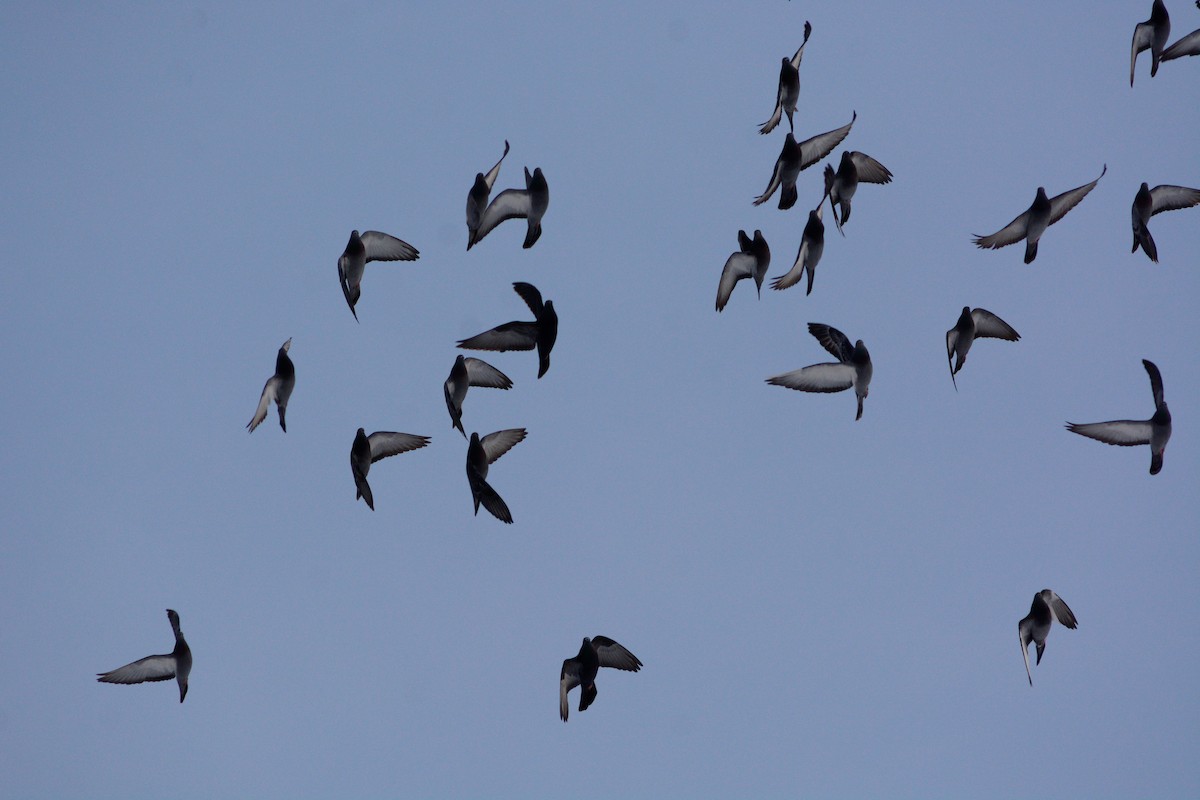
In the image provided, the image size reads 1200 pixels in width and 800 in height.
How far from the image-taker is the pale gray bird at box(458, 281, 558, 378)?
1102 inches

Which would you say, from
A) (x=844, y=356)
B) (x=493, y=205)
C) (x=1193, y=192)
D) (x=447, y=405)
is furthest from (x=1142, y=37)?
(x=447, y=405)

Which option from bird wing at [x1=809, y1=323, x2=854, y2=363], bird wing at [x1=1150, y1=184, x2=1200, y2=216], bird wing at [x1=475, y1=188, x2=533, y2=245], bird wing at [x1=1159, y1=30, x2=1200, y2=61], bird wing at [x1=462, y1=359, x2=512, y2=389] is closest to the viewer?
bird wing at [x1=809, y1=323, x2=854, y2=363]

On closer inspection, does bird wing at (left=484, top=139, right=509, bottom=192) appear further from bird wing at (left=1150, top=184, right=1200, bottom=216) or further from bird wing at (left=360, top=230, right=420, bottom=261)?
bird wing at (left=1150, top=184, right=1200, bottom=216)

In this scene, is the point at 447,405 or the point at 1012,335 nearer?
the point at 447,405

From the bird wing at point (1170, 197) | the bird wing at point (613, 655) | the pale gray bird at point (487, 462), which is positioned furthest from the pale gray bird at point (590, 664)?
the bird wing at point (1170, 197)

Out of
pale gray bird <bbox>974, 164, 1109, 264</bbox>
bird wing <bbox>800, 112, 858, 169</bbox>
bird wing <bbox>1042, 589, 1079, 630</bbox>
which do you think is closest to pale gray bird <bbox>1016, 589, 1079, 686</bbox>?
bird wing <bbox>1042, 589, 1079, 630</bbox>

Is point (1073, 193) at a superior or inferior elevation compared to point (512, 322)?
superior

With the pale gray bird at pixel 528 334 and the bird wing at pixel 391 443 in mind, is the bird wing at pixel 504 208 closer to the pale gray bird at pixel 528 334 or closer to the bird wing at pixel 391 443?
the pale gray bird at pixel 528 334

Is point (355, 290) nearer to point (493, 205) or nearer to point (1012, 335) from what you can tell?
point (493, 205)

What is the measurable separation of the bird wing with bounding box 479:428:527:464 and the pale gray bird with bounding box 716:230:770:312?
458 centimetres

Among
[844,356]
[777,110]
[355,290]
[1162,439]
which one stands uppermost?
[777,110]

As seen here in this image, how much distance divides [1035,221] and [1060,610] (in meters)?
7.37

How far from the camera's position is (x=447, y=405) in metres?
28.5

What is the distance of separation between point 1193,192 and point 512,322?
13.8m
